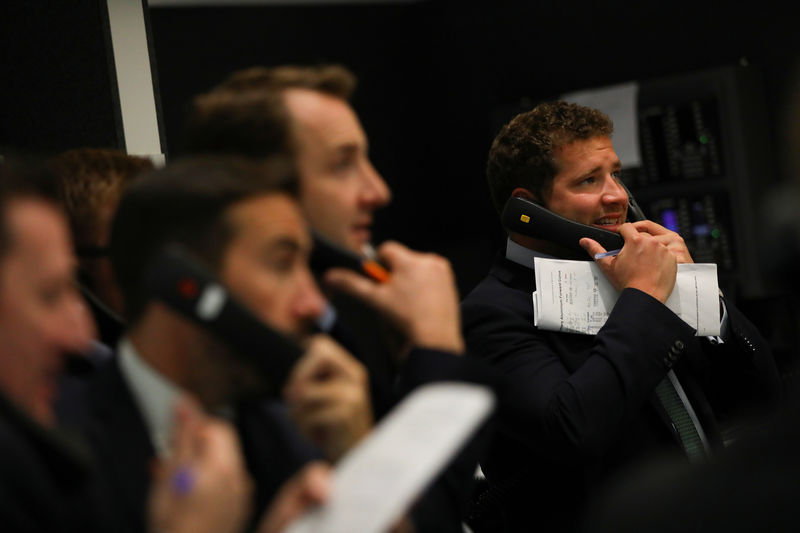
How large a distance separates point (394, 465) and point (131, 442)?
33cm

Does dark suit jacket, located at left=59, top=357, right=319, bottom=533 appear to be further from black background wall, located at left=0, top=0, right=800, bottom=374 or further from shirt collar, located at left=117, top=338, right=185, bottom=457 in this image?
black background wall, located at left=0, top=0, right=800, bottom=374

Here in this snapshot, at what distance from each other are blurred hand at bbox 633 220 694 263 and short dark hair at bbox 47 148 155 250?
101 cm

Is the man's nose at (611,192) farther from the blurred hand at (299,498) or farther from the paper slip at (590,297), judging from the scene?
the blurred hand at (299,498)

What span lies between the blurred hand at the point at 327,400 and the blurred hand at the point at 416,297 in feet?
0.56

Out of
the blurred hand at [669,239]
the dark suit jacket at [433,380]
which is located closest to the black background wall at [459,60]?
the blurred hand at [669,239]

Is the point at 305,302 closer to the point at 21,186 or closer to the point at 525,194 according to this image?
the point at 21,186

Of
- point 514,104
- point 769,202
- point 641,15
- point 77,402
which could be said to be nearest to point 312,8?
point 514,104

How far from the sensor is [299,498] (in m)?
1.02

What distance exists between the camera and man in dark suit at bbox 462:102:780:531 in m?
1.85

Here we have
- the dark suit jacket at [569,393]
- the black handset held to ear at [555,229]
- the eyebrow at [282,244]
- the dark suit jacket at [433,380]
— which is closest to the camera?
the eyebrow at [282,244]

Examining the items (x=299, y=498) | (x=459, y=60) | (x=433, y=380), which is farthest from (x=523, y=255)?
(x=459, y=60)

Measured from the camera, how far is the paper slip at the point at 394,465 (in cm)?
94

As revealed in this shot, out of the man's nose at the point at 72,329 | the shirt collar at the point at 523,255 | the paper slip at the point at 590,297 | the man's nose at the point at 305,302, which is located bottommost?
the paper slip at the point at 590,297

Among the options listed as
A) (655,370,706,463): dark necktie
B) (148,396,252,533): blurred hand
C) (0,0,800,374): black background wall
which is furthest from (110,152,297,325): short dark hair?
(0,0,800,374): black background wall
